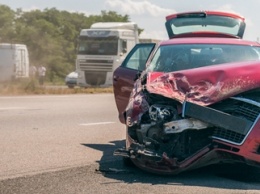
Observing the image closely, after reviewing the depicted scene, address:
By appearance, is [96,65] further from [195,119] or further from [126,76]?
[195,119]

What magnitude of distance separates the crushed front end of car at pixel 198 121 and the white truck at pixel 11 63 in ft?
105

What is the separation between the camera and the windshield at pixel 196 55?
Answer: 8508mm

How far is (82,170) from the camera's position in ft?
24.9

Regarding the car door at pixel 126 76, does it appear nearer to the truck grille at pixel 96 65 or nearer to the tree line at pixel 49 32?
→ the truck grille at pixel 96 65

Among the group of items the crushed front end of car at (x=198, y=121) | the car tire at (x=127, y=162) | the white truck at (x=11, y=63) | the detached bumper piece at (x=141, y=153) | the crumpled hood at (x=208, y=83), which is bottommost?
the white truck at (x=11, y=63)

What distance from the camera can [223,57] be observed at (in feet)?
28.3

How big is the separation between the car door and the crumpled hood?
2.13 metres

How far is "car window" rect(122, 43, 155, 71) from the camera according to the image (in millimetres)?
10448

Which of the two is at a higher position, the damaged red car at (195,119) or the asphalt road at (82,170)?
the damaged red car at (195,119)

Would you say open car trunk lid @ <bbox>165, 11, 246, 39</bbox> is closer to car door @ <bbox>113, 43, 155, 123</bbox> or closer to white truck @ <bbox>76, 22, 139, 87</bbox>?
car door @ <bbox>113, 43, 155, 123</bbox>

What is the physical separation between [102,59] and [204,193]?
27.6 meters

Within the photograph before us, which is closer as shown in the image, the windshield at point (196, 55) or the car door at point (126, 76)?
the windshield at point (196, 55)

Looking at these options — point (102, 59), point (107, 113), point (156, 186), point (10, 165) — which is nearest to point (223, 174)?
point (156, 186)

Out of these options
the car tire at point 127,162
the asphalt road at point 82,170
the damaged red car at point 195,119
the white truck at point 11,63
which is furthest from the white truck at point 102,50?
the damaged red car at point 195,119
